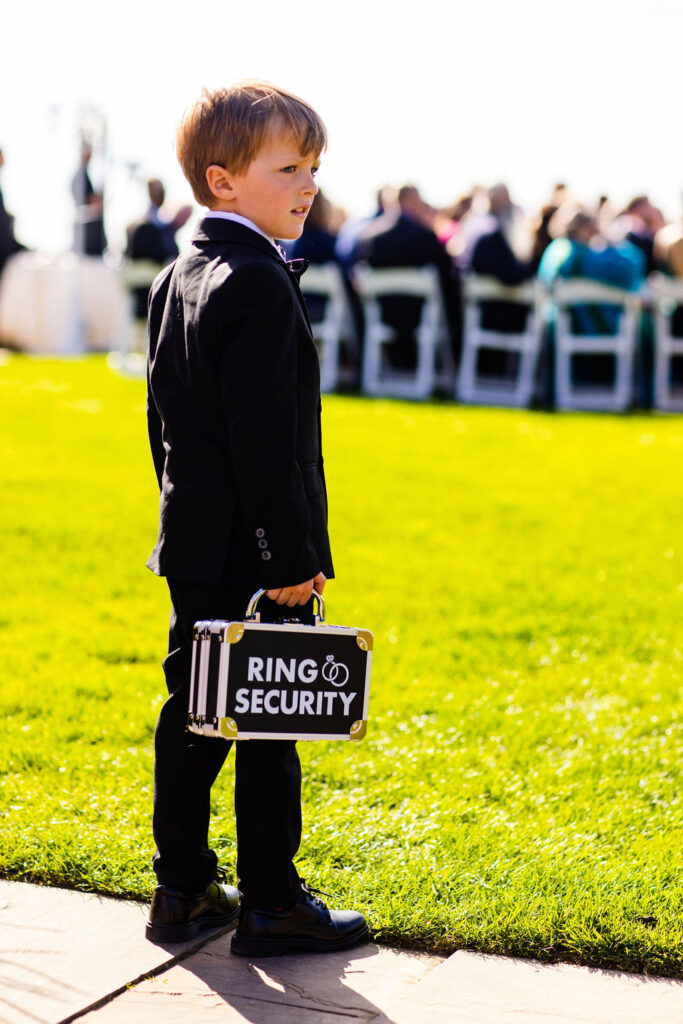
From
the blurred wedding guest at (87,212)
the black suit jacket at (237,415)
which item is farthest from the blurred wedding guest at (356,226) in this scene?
the black suit jacket at (237,415)

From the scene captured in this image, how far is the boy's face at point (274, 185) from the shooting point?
2660mm

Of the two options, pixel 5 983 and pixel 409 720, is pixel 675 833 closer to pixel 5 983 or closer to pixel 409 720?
pixel 409 720

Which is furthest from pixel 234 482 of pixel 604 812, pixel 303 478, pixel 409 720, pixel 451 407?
pixel 451 407

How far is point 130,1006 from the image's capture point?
2465mm

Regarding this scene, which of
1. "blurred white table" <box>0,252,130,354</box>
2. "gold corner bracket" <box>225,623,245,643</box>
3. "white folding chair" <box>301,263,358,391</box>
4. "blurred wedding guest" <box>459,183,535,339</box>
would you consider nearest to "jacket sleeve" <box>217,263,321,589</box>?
"gold corner bracket" <box>225,623,245,643</box>

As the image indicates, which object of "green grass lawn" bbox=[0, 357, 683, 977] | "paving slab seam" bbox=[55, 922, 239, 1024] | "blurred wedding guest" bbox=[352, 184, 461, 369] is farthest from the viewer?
"blurred wedding guest" bbox=[352, 184, 461, 369]

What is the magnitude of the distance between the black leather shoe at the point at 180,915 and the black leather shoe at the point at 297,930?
3.5 inches

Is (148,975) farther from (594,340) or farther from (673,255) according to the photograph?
(673,255)

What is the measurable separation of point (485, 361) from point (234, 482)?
9.70 m

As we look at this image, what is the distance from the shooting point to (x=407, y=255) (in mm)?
11422

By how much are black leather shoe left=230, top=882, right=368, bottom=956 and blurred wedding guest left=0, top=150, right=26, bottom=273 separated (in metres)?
14.2

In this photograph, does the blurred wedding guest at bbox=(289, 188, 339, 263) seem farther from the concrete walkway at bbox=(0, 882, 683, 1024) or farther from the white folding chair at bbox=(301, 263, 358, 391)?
the concrete walkway at bbox=(0, 882, 683, 1024)

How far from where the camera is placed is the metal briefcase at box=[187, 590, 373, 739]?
101 inches

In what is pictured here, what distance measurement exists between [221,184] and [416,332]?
9.15 m
